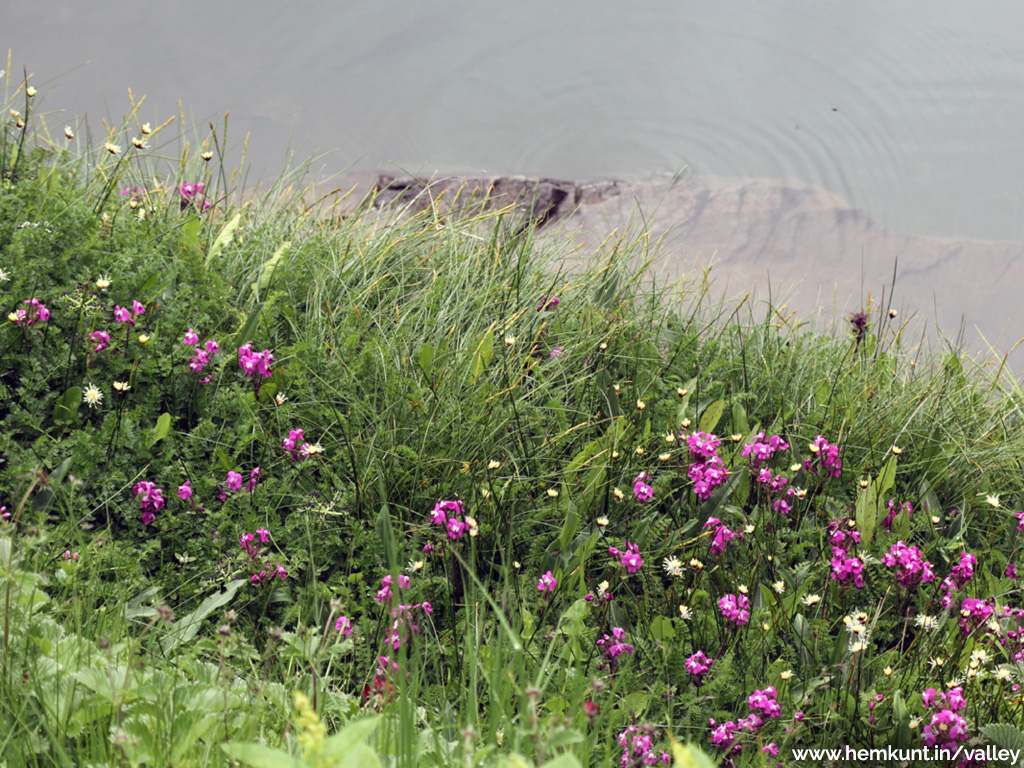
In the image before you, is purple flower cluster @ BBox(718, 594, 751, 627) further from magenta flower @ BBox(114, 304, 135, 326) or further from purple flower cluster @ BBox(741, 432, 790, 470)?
magenta flower @ BBox(114, 304, 135, 326)

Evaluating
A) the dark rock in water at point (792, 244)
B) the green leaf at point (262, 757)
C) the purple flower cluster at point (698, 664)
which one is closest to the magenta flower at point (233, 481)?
the purple flower cluster at point (698, 664)

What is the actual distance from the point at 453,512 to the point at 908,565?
1.32m

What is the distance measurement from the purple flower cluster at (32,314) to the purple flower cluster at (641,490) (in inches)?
74.4

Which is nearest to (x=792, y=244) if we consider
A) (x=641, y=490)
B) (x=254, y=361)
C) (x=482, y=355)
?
(x=482, y=355)

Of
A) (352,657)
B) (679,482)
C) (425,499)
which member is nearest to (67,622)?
(352,657)

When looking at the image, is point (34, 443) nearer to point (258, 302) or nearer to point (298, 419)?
point (298, 419)

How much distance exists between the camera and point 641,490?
2553mm

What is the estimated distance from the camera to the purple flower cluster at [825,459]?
275 cm

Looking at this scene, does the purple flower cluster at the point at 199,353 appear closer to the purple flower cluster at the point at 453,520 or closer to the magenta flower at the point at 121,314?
the magenta flower at the point at 121,314

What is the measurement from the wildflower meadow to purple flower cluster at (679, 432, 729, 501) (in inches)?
0.8

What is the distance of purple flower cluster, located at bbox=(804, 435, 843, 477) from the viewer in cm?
275

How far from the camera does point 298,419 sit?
2.74 metres

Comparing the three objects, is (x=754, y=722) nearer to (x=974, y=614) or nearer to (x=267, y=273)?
(x=974, y=614)

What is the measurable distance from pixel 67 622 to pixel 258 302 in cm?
155
